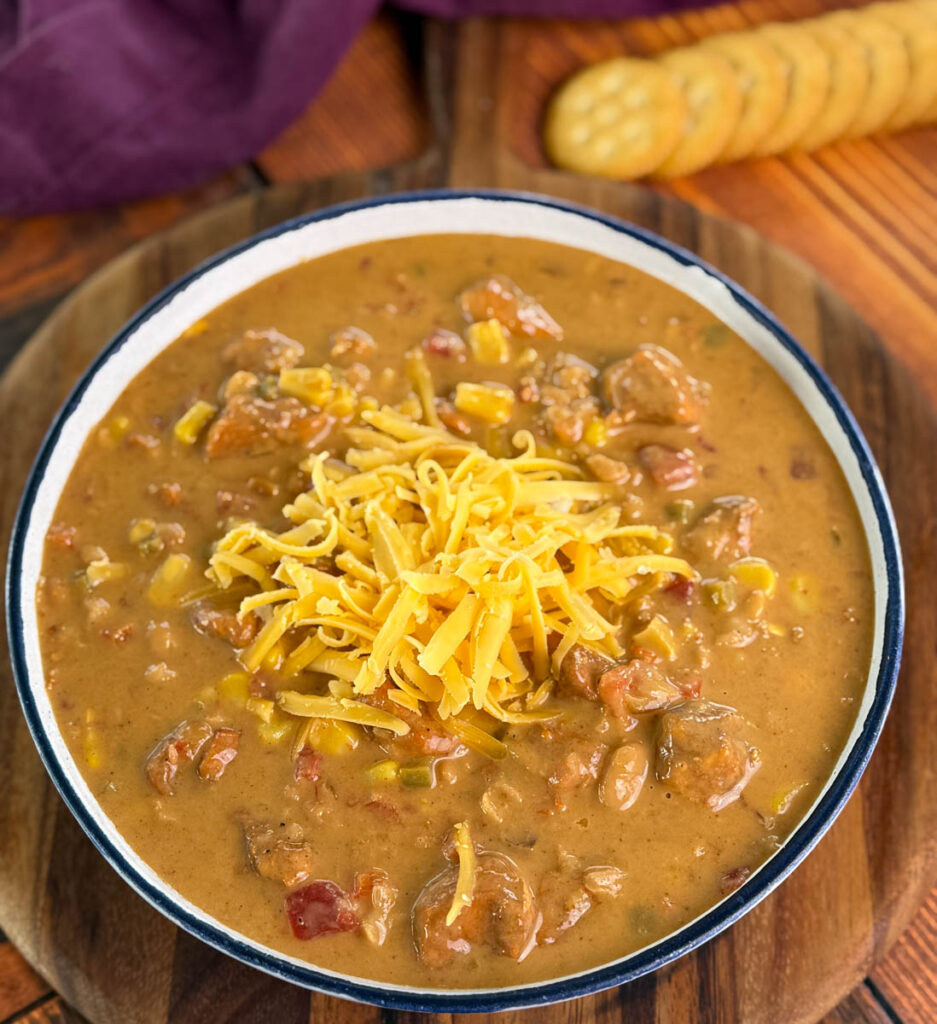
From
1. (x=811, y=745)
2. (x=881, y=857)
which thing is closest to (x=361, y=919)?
(x=811, y=745)

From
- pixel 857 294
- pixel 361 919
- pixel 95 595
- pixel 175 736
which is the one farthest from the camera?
pixel 857 294

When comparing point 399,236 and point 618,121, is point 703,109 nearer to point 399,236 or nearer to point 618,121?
point 618,121

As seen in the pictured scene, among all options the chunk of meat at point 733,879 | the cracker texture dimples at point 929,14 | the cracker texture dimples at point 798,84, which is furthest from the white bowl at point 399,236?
the cracker texture dimples at point 929,14

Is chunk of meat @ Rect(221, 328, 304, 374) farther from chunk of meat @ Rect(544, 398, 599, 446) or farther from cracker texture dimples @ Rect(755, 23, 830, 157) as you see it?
cracker texture dimples @ Rect(755, 23, 830, 157)

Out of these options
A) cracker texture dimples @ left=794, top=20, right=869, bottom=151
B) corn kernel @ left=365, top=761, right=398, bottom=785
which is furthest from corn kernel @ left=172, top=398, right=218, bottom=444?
cracker texture dimples @ left=794, top=20, right=869, bottom=151

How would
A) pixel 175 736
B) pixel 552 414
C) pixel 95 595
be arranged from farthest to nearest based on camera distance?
pixel 552 414, pixel 95 595, pixel 175 736

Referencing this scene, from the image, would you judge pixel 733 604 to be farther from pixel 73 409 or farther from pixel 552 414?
pixel 73 409

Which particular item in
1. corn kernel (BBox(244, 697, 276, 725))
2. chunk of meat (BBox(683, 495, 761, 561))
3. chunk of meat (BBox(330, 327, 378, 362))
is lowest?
corn kernel (BBox(244, 697, 276, 725))
